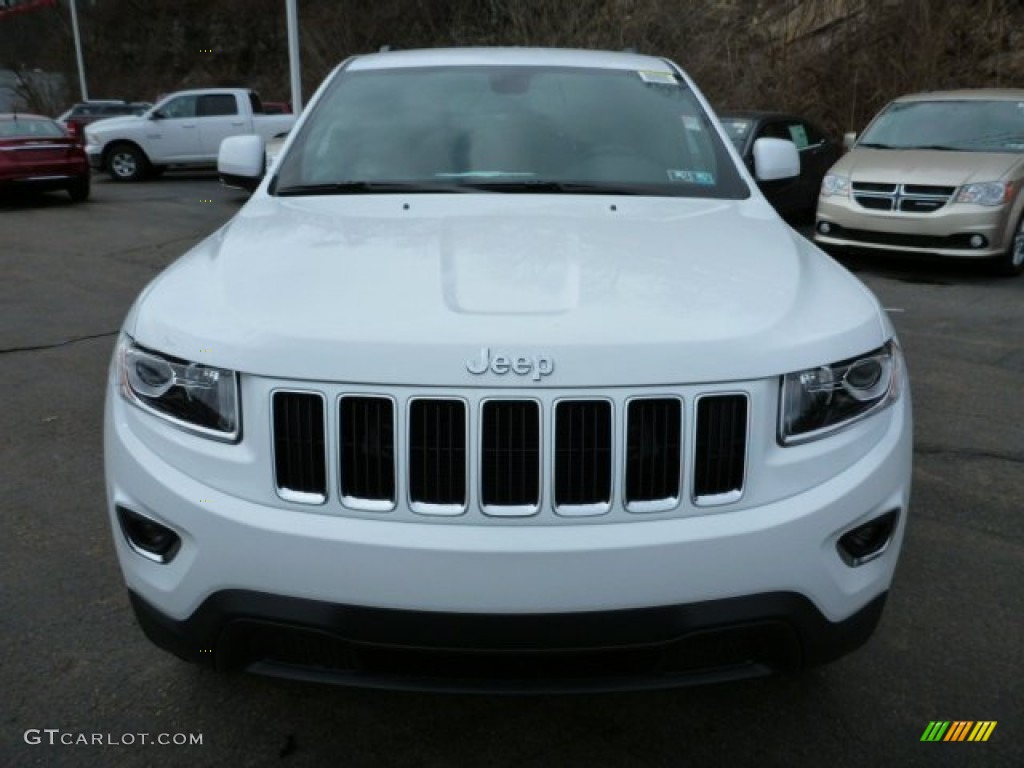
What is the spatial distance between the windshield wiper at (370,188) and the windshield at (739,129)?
27.4ft

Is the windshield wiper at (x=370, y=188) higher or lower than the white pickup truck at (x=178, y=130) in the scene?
higher

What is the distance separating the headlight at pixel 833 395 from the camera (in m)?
2.00

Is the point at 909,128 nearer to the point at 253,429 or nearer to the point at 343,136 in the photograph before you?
the point at 343,136

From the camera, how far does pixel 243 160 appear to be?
3.77 m

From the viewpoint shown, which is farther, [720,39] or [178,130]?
[720,39]

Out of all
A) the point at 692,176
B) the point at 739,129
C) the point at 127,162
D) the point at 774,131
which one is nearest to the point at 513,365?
the point at 692,176

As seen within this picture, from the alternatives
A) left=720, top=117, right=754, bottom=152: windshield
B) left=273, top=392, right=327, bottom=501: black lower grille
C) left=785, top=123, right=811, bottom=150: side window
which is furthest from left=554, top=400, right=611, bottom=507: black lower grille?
left=785, top=123, right=811, bottom=150: side window

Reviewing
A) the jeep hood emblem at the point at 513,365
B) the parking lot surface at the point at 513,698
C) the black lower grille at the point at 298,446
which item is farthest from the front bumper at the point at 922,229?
the black lower grille at the point at 298,446

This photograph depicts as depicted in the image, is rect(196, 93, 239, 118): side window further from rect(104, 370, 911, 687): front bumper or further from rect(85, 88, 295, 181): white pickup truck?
rect(104, 370, 911, 687): front bumper

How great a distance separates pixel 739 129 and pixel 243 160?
8.55m

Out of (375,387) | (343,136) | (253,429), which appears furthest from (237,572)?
(343,136)

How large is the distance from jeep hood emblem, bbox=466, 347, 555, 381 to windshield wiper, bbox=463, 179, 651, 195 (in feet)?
4.23

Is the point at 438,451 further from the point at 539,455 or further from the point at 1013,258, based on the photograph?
the point at 1013,258

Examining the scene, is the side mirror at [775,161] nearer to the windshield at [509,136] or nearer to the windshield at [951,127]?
the windshield at [509,136]
